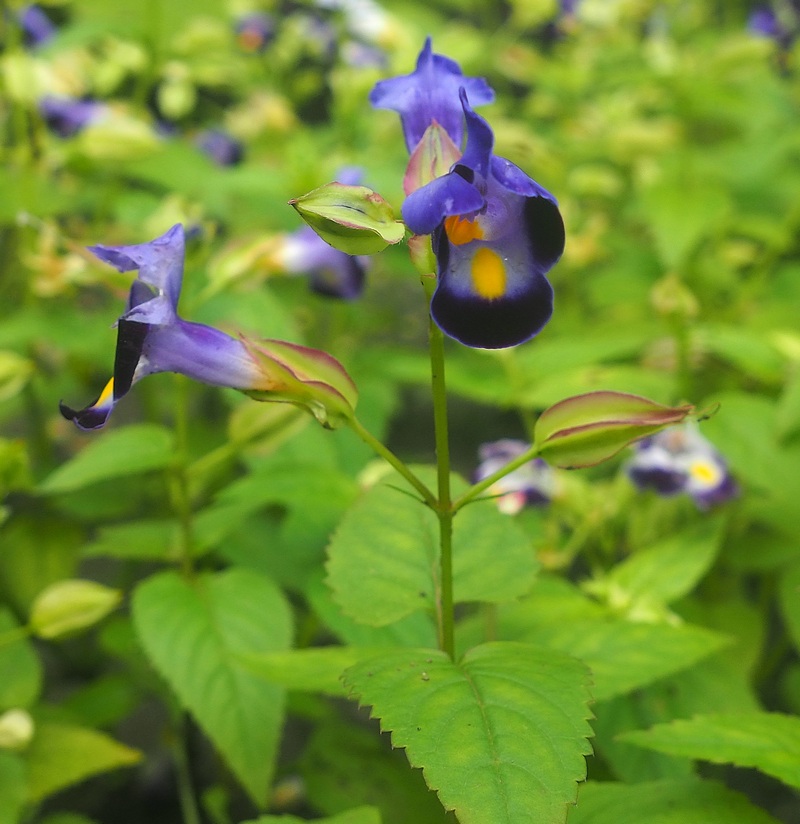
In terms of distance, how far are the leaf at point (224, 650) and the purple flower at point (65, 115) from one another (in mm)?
1006

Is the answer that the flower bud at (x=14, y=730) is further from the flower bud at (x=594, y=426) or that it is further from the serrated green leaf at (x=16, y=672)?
the flower bud at (x=594, y=426)

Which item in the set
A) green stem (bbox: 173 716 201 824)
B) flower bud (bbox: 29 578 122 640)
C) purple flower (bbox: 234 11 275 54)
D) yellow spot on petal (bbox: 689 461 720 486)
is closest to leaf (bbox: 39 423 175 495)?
flower bud (bbox: 29 578 122 640)

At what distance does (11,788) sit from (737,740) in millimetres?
609

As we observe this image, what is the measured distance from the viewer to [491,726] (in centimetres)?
51

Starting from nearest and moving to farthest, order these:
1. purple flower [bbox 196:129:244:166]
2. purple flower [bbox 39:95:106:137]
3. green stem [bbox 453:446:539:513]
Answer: green stem [bbox 453:446:539:513] → purple flower [bbox 39:95:106:137] → purple flower [bbox 196:129:244:166]

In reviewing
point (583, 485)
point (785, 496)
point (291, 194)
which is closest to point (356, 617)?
point (583, 485)

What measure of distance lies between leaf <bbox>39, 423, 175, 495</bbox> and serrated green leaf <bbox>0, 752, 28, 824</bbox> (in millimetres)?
277

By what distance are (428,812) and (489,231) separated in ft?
1.99

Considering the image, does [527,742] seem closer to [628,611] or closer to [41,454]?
[628,611]

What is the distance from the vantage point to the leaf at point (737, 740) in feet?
1.93

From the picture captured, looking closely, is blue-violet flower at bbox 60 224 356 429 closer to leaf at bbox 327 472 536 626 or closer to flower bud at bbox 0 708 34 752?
leaf at bbox 327 472 536 626

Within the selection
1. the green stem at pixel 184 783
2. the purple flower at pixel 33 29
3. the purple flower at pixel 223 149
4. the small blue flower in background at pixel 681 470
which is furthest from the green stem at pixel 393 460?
the purple flower at pixel 223 149

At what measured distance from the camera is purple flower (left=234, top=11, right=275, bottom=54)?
2086mm

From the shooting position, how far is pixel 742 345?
3.87 ft
